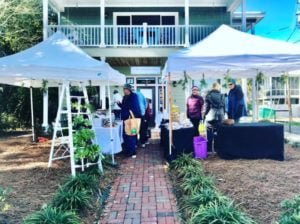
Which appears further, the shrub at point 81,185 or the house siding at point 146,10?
the house siding at point 146,10

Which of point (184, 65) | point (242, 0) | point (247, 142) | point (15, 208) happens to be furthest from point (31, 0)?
point (15, 208)

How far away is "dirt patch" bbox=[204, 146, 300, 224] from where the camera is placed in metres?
4.96

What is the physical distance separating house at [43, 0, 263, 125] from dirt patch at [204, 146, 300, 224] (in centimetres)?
877

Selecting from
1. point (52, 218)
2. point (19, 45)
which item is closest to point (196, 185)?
point (52, 218)

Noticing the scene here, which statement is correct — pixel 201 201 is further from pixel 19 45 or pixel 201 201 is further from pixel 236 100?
pixel 19 45

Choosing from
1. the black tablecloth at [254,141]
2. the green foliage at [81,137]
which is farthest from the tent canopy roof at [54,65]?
the black tablecloth at [254,141]

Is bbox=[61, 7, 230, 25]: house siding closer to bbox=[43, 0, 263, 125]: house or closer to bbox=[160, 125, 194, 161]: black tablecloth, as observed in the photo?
bbox=[43, 0, 263, 125]: house

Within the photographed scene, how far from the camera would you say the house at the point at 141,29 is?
1622cm

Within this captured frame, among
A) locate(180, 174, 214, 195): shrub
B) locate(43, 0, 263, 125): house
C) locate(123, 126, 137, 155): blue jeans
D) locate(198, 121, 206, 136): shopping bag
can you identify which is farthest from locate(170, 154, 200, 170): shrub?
locate(43, 0, 263, 125): house

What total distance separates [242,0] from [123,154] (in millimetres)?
9973

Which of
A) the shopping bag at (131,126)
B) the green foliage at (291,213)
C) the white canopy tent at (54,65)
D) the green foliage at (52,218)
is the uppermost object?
the white canopy tent at (54,65)

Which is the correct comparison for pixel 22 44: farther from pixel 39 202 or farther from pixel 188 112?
pixel 39 202

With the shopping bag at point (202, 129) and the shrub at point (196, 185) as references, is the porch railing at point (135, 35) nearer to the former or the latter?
the shopping bag at point (202, 129)

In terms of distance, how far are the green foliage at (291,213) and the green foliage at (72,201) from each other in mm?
2449
